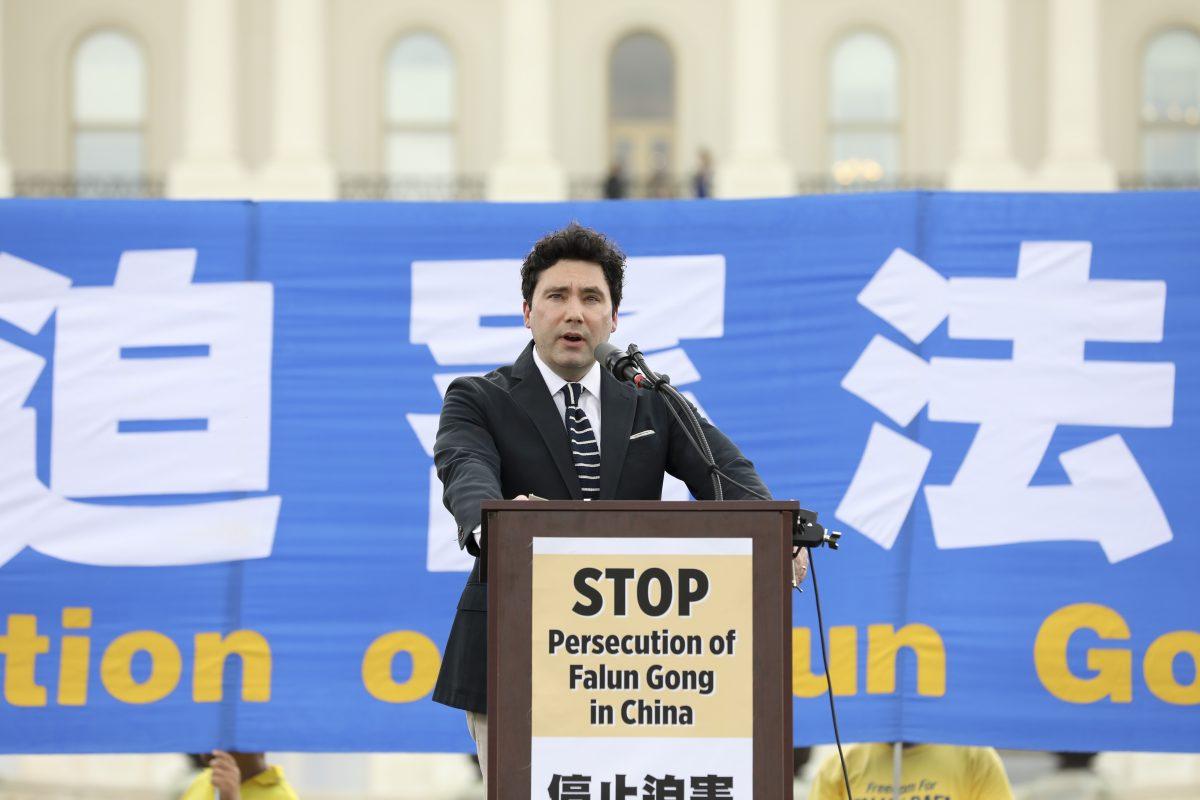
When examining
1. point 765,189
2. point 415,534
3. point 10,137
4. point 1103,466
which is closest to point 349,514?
point 415,534

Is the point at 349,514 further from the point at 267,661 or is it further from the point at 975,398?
the point at 975,398

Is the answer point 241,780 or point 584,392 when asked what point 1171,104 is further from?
point 584,392

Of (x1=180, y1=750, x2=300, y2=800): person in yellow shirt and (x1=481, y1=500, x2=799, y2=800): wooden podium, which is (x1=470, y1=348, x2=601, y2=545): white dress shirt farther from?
(x1=180, y1=750, x2=300, y2=800): person in yellow shirt

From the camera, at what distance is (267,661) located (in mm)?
5465

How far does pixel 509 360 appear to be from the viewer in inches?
227

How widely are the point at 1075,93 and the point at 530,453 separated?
28439 mm

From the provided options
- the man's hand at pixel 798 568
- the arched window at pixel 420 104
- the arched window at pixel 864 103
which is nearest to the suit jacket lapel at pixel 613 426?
the man's hand at pixel 798 568

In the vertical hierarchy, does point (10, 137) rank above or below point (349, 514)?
above

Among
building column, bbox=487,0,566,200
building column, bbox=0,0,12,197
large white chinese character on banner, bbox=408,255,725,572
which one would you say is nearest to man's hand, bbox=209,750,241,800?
large white chinese character on banner, bbox=408,255,725,572

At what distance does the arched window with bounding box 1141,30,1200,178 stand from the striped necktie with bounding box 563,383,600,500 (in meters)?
28.6

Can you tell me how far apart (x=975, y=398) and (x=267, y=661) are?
7.82ft

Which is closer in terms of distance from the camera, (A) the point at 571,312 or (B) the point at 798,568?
(B) the point at 798,568

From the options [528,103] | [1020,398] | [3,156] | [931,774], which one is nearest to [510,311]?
[1020,398]

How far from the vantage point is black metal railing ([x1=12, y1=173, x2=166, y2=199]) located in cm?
2995
